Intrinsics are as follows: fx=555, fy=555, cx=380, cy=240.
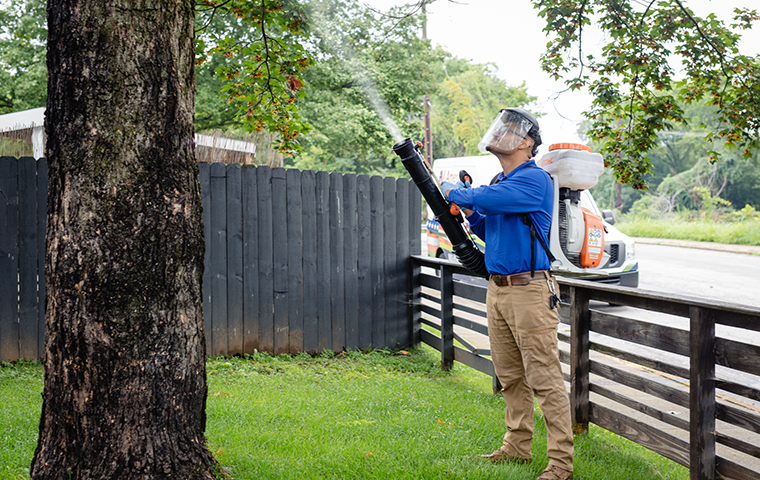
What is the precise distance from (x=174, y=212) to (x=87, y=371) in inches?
28.6

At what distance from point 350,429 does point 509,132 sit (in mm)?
2046

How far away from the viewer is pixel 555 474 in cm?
288

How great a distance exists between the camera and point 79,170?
2.24 m

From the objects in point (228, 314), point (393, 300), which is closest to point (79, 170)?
point (228, 314)

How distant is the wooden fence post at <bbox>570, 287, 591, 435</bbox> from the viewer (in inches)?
146

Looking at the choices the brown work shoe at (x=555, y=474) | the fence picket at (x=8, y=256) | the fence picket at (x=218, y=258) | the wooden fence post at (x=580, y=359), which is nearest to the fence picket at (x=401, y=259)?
the fence picket at (x=218, y=258)

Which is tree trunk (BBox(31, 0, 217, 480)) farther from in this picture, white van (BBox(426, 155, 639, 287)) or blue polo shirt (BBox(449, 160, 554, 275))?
white van (BBox(426, 155, 639, 287))

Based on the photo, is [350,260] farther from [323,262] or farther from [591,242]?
[591,242]

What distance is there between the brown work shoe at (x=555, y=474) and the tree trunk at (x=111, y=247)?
1.81 meters

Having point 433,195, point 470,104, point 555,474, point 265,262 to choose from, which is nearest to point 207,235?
point 265,262

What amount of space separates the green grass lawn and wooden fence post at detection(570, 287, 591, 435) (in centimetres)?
15

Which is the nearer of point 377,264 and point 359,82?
point 377,264

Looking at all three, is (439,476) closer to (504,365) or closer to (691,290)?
(504,365)

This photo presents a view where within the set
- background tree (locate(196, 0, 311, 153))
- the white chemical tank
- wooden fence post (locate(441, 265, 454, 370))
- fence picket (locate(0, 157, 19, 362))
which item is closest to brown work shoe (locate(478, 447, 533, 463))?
the white chemical tank
